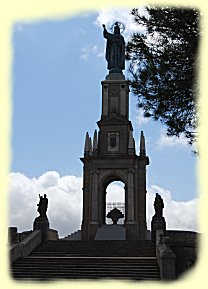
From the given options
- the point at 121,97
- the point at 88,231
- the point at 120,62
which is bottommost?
the point at 88,231

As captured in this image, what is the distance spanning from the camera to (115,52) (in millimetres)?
34000

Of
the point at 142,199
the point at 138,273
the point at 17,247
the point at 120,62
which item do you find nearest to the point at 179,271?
the point at 138,273

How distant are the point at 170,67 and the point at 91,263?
33.5 ft

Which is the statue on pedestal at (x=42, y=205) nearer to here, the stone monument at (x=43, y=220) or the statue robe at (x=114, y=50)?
the stone monument at (x=43, y=220)

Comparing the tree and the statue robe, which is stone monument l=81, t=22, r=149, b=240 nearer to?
the statue robe

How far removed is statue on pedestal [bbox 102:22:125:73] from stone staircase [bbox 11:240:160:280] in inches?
609

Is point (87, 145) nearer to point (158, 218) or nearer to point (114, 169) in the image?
point (114, 169)

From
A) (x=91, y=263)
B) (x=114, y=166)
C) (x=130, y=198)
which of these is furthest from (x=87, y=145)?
(x=91, y=263)

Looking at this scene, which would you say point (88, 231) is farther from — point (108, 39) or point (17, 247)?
point (108, 39)

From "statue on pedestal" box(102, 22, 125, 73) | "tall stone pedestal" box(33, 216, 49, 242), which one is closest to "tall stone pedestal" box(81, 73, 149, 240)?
"statue on pedestal" box(102, 22, 125, 73)

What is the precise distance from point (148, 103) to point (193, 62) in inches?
68.3

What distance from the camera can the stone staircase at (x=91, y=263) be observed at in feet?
54.1

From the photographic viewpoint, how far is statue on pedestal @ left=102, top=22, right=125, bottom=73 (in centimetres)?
3381

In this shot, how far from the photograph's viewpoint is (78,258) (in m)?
18.6
